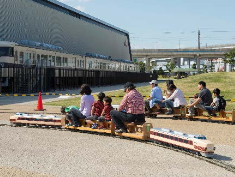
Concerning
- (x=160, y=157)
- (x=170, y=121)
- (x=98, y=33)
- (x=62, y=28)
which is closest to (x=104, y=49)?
(x=98, y=33)

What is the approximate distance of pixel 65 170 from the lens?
665 cm

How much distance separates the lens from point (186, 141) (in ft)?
27.5

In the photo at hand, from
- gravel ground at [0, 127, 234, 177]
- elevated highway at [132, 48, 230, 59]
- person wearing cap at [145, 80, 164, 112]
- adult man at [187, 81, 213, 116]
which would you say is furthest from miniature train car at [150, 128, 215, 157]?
elevated highway at [132, 48, 230, 59]

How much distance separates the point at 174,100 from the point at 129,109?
5301 millimetres

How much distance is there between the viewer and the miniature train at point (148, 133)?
314 inches

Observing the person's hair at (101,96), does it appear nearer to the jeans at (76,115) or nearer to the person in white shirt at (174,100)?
the jeans at (76,115)

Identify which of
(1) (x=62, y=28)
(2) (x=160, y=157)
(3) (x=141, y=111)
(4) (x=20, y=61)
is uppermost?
(1) (x=62, y=28)

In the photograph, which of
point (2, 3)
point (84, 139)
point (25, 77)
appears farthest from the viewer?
point (2, 3)

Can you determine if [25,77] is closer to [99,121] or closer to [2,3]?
[2,3]

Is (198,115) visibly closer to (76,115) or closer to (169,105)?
(169,105)

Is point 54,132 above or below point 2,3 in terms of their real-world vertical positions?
below

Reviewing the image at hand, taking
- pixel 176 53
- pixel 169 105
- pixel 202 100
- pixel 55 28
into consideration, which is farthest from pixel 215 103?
pixel 176 53

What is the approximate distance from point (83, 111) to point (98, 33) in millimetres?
62207

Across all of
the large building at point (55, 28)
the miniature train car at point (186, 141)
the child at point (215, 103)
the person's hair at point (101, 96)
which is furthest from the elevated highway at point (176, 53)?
the miniature train car at point (186, 141)
